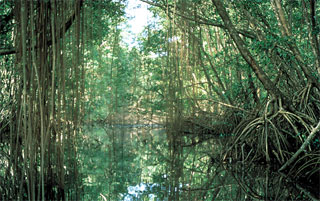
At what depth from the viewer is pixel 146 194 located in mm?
3320

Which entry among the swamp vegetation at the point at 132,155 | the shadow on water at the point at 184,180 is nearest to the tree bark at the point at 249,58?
the swamp vegetation at the point at 132,155

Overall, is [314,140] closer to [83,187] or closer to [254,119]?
[254,119]

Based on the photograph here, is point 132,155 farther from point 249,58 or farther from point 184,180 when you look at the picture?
point 249,58

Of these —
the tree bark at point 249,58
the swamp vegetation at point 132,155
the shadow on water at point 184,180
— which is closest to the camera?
the swamp vegetation at point 132,155

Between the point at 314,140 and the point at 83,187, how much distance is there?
2.82m

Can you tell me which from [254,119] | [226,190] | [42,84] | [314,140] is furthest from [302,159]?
[42,84]

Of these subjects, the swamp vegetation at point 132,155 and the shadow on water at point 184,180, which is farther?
the shadow on water at point 184,180

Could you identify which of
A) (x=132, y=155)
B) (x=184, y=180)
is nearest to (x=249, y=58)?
(x=184, y=180)

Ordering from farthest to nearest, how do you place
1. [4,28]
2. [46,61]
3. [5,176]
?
[4,28]
[5,176]
[46,61]

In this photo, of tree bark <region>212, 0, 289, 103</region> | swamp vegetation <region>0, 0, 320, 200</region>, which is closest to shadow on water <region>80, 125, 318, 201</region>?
swamp vegetation <region>0, 0, 320, 200</region>

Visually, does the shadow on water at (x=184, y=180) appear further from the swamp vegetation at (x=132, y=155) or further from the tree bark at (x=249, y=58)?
the tree bark at (x=249, y=58)

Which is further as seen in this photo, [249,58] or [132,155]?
[132,155]

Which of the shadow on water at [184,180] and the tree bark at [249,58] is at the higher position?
the tree bark at [249,58]

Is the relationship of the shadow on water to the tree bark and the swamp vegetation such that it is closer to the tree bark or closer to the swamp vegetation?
the swamp vegetation
